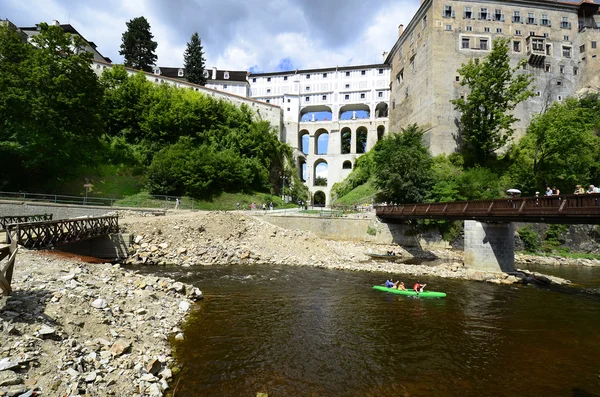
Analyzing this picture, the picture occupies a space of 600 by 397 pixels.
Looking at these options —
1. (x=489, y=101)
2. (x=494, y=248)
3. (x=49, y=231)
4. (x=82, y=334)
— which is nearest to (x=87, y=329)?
(x=82, y=334)

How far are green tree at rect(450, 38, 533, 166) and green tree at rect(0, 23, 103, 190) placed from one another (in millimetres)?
47968

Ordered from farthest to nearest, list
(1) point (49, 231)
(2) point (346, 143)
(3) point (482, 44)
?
(2) point (346, 143), (3) point (482, 44), (1) point (49, 231)

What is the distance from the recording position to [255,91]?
69.9 metres

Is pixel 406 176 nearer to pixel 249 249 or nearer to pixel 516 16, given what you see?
pixel 249 249

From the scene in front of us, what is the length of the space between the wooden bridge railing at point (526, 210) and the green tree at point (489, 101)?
20738 mm

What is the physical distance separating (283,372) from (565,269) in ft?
96.0

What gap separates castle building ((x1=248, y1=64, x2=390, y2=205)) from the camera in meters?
63.6

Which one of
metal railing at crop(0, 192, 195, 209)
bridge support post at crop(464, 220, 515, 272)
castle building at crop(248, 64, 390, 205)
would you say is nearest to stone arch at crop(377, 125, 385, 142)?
castle building at crop(248, 64, 390, 205)

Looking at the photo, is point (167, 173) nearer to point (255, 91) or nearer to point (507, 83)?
point (255, 91)

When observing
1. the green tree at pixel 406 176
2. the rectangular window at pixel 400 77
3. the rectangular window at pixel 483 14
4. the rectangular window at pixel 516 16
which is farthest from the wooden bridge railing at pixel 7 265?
the rectangular window at pixel 516 16

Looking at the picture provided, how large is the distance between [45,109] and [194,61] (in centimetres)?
3744

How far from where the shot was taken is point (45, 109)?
99.0 ft

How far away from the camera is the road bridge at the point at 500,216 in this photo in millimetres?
13875

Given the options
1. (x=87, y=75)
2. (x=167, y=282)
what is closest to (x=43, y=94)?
(x=87, y=75)
